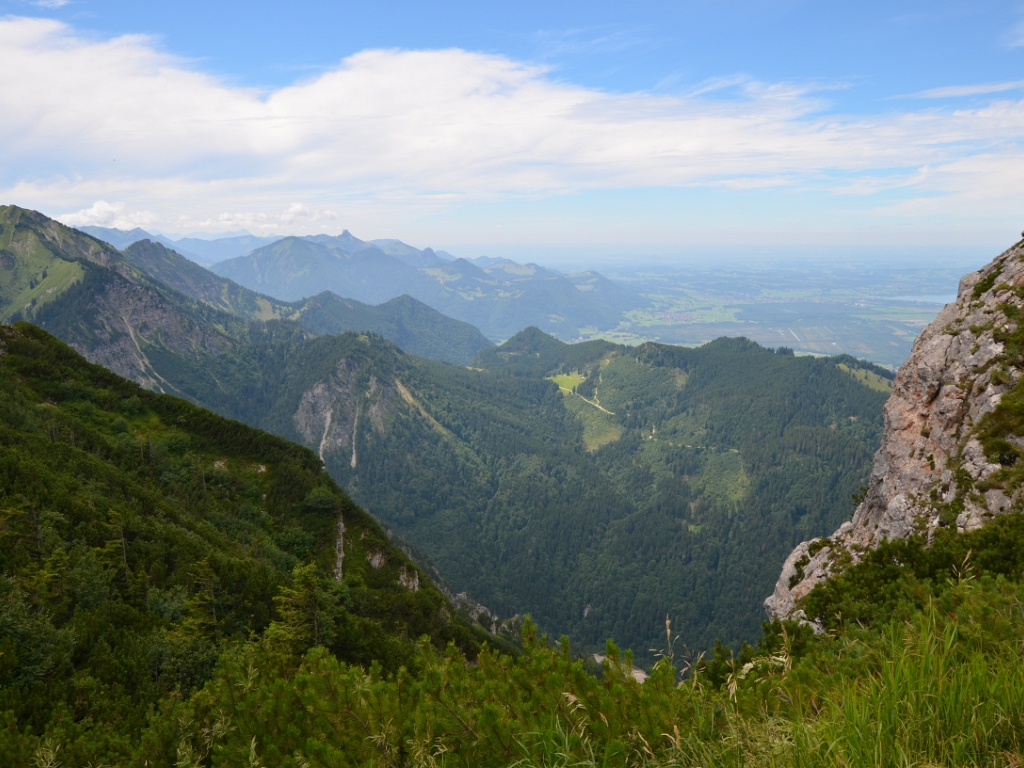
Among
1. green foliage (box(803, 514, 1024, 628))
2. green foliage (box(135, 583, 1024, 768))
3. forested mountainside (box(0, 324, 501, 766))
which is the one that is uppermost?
green foliage (box(135, 583, 1024, 768))

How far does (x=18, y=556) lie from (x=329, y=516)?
36.7 metres

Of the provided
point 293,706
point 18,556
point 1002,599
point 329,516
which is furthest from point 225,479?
point 1002,599

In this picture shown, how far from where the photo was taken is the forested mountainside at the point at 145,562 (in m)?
19.0

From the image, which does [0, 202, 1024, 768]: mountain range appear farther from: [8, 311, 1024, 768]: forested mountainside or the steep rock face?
the steep rock face

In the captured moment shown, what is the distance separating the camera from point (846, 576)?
Answer: 2048 cm

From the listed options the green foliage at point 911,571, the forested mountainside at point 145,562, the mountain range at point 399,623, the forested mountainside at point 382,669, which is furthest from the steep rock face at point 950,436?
the forested mountainside at point 145,562

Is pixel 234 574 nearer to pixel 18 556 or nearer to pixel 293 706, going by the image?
pixel 18 556

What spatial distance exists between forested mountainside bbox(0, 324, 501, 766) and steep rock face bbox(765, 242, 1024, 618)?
29326 mm

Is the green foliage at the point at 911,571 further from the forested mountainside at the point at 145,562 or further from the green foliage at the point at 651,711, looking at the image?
the forested mountainside at the point at 145,562

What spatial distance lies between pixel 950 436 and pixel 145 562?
169ft

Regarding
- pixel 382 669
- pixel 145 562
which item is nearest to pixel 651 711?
pixel 382 669

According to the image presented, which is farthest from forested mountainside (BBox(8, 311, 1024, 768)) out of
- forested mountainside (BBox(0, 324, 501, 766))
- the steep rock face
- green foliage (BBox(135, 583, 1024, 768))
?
the steep rock face

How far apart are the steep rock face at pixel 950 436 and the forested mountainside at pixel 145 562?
96.2ft

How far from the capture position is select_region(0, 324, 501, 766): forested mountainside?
18953mm
